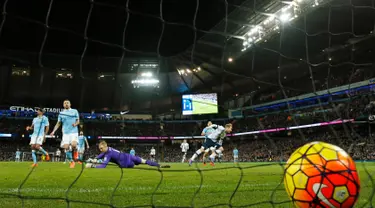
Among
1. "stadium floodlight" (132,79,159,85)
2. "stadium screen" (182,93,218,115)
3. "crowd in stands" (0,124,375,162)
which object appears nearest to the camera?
"crowd in stands" (0,124,375,162)

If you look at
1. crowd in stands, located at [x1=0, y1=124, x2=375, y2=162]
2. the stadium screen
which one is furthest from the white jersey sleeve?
the stadium screen

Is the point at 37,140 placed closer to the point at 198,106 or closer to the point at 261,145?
the point at 261,145

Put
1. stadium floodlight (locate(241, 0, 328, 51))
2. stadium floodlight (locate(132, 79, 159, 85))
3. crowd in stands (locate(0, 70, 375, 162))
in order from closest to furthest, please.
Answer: stadium floodlight (locate(241, 0, 328, 51)) < crowd in stands (locate(0, 70, 375, 162)) < stadium floodlight (locate(132, 79, 159, 85))

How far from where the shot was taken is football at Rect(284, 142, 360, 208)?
218 cm

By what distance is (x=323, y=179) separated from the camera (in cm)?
223

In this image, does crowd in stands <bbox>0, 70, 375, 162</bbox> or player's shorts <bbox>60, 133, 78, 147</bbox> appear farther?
crowd in stands <bbox>0, 70, 375, 162</bbox>

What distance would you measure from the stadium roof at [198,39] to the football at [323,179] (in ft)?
41.2

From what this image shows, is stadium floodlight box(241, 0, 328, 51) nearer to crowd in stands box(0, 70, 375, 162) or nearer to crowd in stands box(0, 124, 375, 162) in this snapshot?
crowd in stands box(0, 70, 375, 162)

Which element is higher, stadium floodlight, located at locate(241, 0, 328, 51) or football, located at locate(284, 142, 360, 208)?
stadium floodlight, located at locate(241, 0, 328, 51)

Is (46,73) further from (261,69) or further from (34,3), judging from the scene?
(261,69)

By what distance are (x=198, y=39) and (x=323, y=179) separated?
2544 cm

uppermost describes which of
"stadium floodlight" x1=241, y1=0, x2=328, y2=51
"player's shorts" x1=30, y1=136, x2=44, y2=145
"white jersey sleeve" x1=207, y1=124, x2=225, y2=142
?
"stadium floodlight" x1=241, y1=0, x2=328, y2=51

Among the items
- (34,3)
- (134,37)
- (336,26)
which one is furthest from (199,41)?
(34,3)

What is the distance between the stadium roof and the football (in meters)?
12.6
